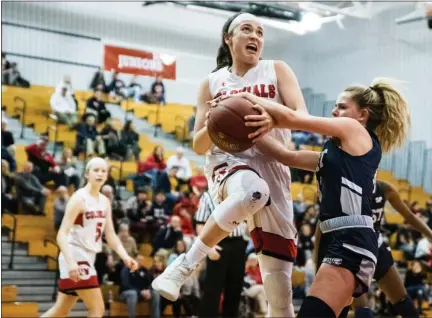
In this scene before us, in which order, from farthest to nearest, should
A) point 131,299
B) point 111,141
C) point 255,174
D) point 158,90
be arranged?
1. point 158,90
2. point 111,141
3. point 131,299
4. point 255,174

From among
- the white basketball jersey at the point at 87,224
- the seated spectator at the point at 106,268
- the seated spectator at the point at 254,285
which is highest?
the white basketball jersey at the point at 87,224

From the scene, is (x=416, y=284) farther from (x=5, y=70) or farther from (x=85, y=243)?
(x=5, y=70)

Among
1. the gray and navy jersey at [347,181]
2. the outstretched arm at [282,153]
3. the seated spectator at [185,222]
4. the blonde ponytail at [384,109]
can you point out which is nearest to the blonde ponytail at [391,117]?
the blonde ponytail at [384,109]

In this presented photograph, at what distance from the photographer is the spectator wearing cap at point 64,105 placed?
40.2 ft

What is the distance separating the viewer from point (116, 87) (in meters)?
13.5

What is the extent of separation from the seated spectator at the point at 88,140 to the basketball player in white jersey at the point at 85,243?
16.2 feet

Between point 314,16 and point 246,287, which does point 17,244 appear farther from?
point 314,16

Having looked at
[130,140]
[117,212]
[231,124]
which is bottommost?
[117,212]

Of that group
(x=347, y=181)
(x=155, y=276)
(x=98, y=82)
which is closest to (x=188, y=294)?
(x=155, y=276)

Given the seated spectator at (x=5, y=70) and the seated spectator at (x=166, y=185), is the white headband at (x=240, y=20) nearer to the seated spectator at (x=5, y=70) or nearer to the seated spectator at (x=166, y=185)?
the seated spectator at (x=166, y=185)

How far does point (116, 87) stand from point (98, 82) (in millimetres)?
458

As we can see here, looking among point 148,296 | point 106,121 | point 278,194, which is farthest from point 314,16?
point 278,194

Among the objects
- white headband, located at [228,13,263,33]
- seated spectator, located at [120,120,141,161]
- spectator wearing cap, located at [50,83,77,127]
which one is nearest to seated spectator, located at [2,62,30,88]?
spectator wearing cap, located at [50,83,77,127]

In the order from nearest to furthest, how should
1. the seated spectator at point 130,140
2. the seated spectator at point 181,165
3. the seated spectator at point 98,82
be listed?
the seated spectator at point 181,165 → the seated spectator at point 130,140 → the seated spectator at point 98,82
